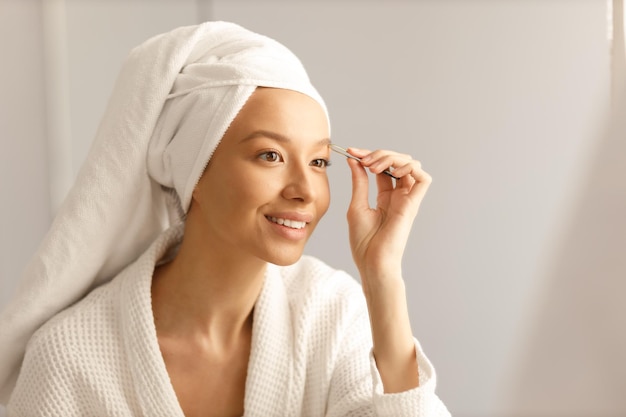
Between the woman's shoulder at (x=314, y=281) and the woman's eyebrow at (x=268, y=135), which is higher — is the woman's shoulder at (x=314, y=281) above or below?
below

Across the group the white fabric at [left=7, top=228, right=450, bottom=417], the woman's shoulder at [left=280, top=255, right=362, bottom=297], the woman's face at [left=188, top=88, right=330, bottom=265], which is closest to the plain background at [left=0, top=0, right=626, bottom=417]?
the woman's shoulder at [left=280, top=255, right=362, bottom=297]

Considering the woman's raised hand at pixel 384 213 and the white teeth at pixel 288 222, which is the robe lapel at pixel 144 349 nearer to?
the white teeth at pixel 288 222

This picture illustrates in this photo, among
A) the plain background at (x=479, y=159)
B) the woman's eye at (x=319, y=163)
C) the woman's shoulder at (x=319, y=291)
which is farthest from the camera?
the plain background at (x=479, y=159)

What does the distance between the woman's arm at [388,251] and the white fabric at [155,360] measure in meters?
0.03

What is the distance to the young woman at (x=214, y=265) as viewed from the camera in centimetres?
133

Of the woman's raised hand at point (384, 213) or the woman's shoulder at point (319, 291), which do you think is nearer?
the woman's raised hand at point (384, 213)

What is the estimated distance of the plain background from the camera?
182 centimetres

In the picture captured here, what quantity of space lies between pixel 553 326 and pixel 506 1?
2.83 ft

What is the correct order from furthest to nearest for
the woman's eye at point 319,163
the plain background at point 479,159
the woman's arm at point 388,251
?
the plain background at point 479,159, the woman's eye at point 319,163, the woman's arm at point 388,251

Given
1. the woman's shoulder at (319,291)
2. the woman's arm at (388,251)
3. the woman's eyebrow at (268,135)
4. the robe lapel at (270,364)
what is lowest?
the robe lapel at (270,364)

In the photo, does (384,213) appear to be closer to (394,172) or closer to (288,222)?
(394,172)

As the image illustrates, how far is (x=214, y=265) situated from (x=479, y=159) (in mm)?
852

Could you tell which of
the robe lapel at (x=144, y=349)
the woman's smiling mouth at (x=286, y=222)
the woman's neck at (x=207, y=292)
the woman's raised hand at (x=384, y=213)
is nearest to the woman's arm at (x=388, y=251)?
the woman's raised hand at (x=384, y=213)

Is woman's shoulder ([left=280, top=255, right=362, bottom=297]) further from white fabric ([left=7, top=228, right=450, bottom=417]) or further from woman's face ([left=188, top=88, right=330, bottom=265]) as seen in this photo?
woman's face ([left=188, top=88, right=330, bottom=265])
